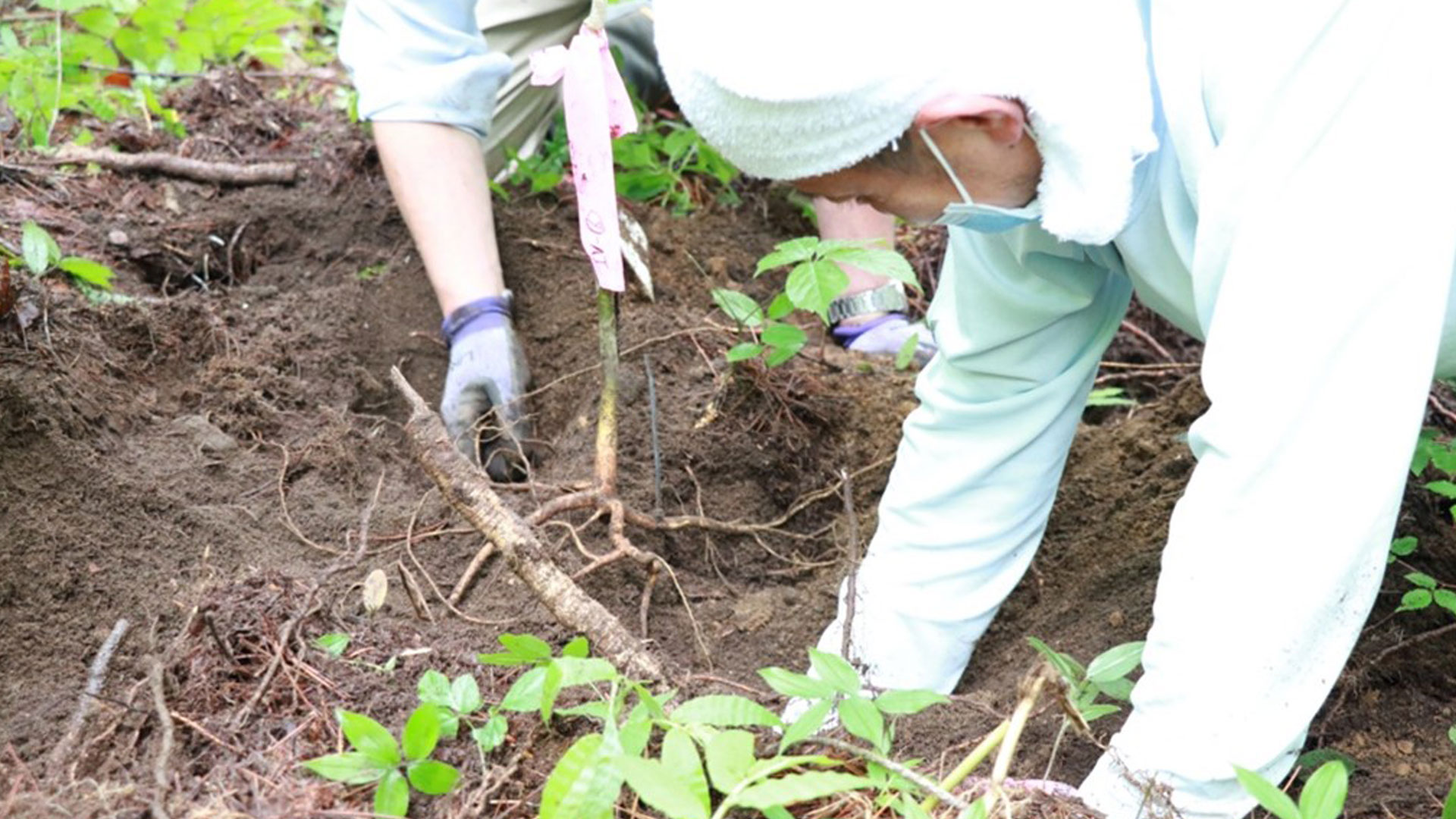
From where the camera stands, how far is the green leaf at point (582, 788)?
1.22m

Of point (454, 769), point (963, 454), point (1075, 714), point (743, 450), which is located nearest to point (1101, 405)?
point (743, 450)

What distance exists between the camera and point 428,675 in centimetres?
150

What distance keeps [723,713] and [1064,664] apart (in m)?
0.41

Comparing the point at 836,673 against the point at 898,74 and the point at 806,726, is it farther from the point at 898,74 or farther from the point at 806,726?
the point at 898,74

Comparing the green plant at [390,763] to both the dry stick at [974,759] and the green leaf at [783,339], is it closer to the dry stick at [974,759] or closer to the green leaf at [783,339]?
the dry stick at [974,759]

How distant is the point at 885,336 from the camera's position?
9.18 feet

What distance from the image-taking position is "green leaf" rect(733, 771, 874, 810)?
1162 mm

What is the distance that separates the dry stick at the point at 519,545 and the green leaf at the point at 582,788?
35cm

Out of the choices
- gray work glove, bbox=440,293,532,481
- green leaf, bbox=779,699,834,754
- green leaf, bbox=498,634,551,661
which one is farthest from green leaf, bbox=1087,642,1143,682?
gray work glove, bbox=440,293,532,481

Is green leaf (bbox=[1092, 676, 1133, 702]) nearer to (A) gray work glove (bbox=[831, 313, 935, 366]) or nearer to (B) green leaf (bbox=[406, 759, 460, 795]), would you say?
(B) green leaf (bbox=[406, 759, 460, 795])

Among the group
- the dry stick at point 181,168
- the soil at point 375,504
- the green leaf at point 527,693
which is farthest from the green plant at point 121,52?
the green leaf at point 527,693

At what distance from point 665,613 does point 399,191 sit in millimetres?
1051

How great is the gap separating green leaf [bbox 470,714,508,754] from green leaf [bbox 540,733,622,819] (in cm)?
21

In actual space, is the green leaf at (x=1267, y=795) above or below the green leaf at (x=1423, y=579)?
above
